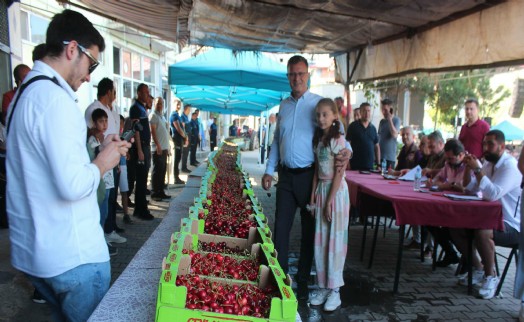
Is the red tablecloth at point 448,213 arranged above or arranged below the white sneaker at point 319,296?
above

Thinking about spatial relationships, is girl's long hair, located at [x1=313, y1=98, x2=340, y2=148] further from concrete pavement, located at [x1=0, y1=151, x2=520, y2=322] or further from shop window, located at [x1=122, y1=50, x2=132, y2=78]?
shop window, located at [x1=122, y1=50, x2=132, y2=78]

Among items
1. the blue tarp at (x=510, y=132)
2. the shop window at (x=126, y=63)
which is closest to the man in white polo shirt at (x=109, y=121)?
the shop window at (x=126, y=63)

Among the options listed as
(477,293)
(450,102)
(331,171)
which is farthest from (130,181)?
(450,102)

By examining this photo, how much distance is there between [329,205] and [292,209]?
0.41 m

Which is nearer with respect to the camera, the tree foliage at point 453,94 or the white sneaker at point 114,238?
the white sneaker at point 114,238

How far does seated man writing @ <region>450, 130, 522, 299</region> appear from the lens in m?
3.67

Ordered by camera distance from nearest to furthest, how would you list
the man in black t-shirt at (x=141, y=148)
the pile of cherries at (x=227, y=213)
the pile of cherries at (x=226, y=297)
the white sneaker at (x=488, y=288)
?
the pile of cherries at (x=226, y=297) → the pile of cherries at (x=227, y=213) → the white sneaker at (x=488, y=288) → the man in black t-shirt at (x=141, y=148)

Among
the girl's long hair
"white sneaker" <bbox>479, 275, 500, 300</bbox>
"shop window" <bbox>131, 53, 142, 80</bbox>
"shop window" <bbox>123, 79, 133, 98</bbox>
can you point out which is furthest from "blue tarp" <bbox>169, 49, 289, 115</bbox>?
"shop window" <bbox>131, 53, 142, 80</bbox>

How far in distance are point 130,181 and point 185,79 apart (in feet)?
7.11

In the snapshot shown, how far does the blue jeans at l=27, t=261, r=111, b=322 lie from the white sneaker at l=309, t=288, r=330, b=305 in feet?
7.74

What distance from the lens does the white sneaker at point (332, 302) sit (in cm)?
340

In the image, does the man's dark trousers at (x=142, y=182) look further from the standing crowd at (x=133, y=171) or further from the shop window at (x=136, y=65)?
the shop window at (x=136, y=65)

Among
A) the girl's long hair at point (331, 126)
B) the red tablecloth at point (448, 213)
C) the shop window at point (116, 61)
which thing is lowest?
the red tablecloth at point (448, 213)

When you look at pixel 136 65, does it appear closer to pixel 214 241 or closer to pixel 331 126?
pixel 331 126
